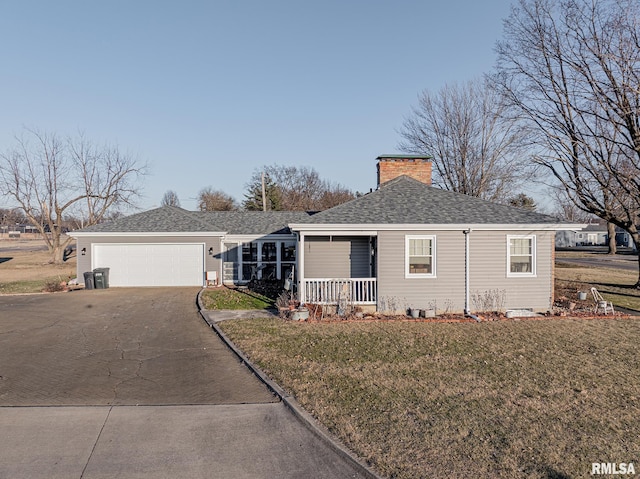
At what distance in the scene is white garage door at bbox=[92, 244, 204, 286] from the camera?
66.2ft

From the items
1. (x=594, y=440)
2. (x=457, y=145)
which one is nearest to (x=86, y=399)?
(x=594, y=440)

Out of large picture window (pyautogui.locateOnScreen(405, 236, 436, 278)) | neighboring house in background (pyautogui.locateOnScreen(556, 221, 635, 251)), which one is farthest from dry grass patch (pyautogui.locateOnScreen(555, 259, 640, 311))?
neighboring house in background (pyautogui.locateOnScreen(556, 221, 635, 251))

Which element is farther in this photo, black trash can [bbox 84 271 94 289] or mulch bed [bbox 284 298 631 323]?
black trash can [bbox 84 271 94 289]

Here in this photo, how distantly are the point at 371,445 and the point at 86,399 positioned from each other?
4.42 meters

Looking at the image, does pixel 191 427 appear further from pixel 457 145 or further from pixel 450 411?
pixel 457 145

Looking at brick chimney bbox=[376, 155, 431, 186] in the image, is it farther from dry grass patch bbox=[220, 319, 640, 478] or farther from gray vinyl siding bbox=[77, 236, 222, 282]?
gray vinyl siding bbox=[77, 236, 222, 282]

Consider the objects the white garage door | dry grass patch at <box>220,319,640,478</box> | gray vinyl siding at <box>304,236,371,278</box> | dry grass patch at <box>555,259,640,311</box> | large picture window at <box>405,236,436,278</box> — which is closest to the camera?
dry grass patch at <box>220,319,640,478</box>

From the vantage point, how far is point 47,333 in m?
10.7

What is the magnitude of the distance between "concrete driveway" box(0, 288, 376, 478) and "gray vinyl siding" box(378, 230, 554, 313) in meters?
5.80

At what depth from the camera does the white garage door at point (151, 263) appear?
2019cm

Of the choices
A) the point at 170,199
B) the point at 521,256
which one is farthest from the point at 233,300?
the point at 170,199

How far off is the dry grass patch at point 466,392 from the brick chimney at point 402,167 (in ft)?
28.1

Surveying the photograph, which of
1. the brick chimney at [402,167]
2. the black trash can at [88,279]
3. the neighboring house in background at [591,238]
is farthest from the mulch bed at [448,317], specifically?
the neighboring house in background at [591,238]

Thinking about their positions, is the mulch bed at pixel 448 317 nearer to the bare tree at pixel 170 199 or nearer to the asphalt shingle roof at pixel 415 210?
the asphalt shingle roof at pixel 415 210
